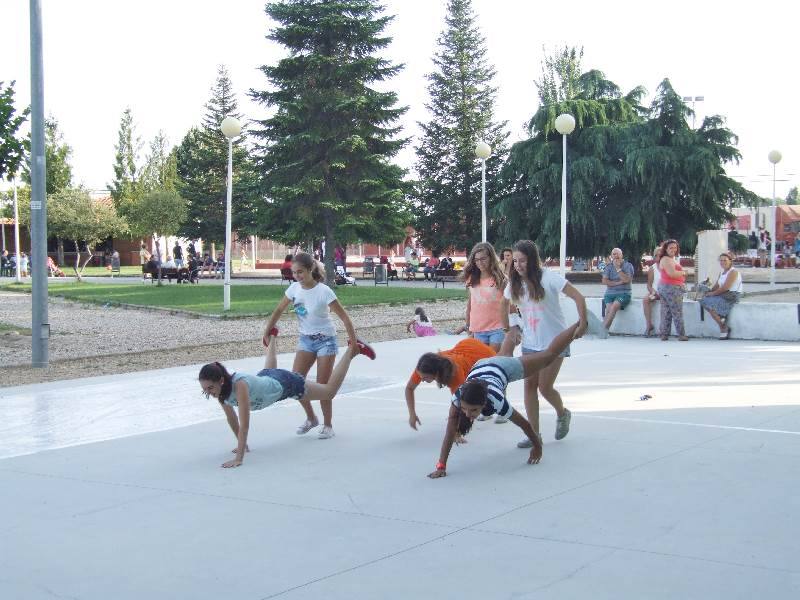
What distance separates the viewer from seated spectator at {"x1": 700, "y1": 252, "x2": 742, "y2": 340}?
1679cm

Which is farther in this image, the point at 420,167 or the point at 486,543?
the point at 420,167

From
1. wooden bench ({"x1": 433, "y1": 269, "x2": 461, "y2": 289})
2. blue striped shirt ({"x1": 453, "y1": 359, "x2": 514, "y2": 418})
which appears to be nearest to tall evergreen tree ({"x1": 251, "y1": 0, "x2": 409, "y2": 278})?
wooden bench ({"x1": 433, "y1": 269, "x2": 461, "y2": 289})

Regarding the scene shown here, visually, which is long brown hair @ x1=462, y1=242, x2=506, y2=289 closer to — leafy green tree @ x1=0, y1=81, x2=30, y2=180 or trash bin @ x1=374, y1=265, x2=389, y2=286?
leafy green tree @ x1=0, y1=81, x2=30, y2=180

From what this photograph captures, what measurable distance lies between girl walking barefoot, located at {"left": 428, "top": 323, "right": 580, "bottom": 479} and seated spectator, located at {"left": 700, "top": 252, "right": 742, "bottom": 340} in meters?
10.2

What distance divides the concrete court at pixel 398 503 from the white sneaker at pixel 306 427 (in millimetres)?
137

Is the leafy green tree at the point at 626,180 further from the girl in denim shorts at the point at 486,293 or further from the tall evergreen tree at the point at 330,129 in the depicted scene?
the girl in denim shorts at the point at 486,293

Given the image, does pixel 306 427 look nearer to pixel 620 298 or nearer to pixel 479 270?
pixel 479 270

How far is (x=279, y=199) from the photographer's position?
35094 millimetres

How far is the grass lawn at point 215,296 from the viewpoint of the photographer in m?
25.5

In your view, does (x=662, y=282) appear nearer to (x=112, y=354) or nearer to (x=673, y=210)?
(x=112, y=354)

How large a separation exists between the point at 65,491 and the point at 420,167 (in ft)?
165

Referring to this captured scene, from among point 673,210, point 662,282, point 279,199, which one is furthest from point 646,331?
point 673,210

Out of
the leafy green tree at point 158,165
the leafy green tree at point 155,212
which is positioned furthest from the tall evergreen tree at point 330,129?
the leafy green tree at point 158,165

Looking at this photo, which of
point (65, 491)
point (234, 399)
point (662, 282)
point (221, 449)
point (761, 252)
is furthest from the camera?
point (761, 252)
